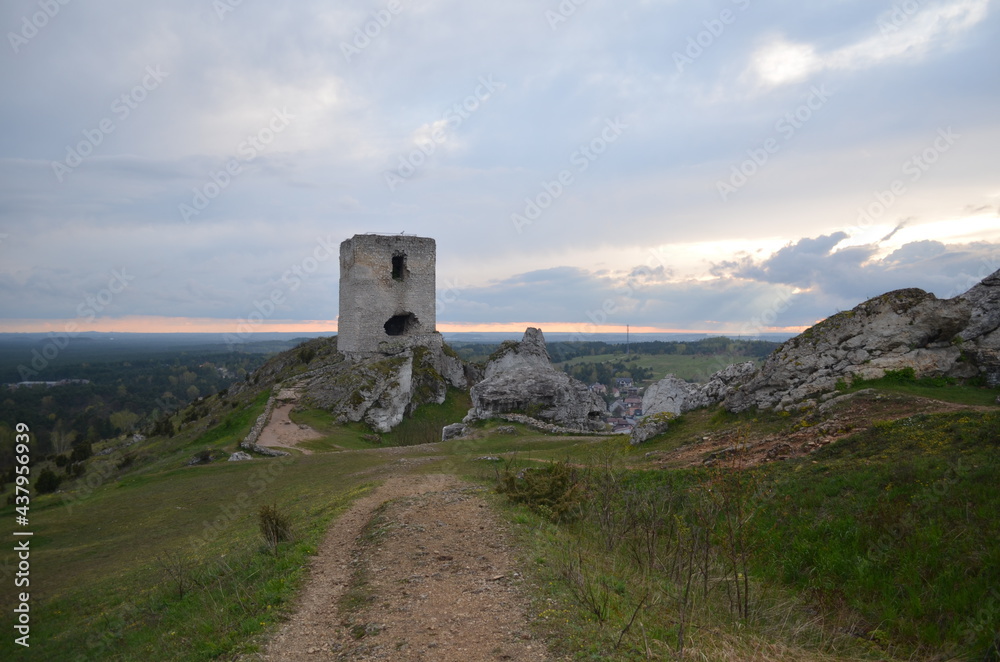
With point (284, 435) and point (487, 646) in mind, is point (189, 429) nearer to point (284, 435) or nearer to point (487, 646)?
point (284, 435)

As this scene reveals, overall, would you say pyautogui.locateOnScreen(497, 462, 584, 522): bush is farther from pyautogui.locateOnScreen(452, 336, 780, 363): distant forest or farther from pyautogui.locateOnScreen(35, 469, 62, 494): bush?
pyautogui.locateOnScreen(452, 336, 780, 363): distant forest

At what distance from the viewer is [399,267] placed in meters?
33.1

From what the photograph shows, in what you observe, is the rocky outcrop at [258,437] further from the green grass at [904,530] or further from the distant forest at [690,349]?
the distant forest at [690,349]

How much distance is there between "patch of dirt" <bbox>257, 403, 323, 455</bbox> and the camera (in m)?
21.2

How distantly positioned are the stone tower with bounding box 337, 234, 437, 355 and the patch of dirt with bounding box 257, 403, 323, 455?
736cm

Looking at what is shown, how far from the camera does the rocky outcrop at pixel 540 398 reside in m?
23.4

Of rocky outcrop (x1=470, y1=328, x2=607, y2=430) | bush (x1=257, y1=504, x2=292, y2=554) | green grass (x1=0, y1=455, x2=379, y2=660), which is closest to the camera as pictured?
green grass (x1=0, y1=455, x2=379, y2=660)

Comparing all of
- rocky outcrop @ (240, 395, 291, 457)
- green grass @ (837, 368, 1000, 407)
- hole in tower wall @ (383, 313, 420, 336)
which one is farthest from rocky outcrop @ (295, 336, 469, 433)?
green grass @ (837, 368, 1000, 407)

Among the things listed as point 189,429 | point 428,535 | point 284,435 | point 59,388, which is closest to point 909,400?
point 428,535

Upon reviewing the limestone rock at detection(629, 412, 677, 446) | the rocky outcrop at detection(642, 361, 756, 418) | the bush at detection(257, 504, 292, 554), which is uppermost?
the rocky outcrop at detection(642, 361, 756, 418)

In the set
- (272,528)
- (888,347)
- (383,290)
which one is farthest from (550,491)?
(383,290)

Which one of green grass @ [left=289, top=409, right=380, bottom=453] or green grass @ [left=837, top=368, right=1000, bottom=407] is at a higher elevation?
green grass @ [left=837, top=368, right=1000, bottom=407]

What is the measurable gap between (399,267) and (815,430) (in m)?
25.2

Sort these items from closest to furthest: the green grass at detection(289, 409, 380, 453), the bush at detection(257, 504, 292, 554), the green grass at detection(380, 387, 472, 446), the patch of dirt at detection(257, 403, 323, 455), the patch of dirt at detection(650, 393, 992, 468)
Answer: the bush at detection(257, 504, 292, 554) → the patch of dirt at detection(650, 393, 992, 468) → the patch of dirt at detection(257, 403, 323, 455) → the green grass at detection(289, 409, 380, 453) → the green grass at detection(380, 387, 472, 446)
